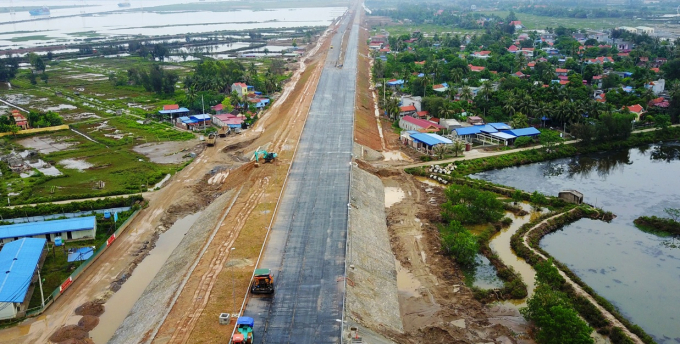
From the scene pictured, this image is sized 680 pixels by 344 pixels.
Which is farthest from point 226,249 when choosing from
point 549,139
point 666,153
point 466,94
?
point 666,153

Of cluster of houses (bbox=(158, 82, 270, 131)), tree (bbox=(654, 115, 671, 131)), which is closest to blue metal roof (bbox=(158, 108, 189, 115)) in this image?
cluster of houses (bbox=(158, 82, 270, 131))

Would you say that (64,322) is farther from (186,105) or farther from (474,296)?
(186,105)

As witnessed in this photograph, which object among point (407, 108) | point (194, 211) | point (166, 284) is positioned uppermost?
point (407, 108)

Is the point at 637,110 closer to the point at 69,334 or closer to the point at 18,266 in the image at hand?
the point at 69,334

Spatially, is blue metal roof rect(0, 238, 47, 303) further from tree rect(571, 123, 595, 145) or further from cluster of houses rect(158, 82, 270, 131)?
tree rect(571, 123, 595, 145)

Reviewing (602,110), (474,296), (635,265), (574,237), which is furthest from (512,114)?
(474,296)

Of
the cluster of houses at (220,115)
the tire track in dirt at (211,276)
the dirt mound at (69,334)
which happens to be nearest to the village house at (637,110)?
the cluster of houses at (220,115)
